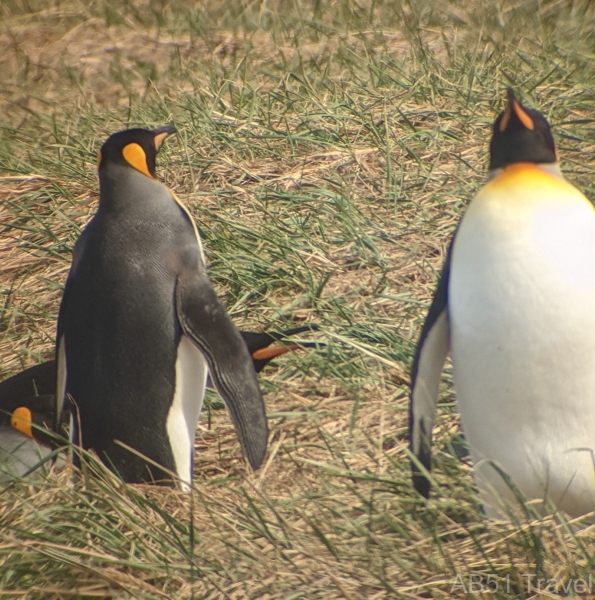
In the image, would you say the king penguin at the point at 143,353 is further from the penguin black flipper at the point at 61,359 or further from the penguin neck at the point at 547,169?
the penguin neck at the point at 547,169

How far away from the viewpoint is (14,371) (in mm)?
3785

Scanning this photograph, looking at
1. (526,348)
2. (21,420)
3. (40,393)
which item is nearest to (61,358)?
(21,420)

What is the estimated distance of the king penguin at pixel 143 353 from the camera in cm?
301

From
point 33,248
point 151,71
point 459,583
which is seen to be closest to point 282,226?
point 33,248

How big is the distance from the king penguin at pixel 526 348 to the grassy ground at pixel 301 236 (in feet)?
0.46

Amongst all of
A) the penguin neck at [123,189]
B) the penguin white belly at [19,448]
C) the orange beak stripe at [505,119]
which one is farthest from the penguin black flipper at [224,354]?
the orange beak stripe at [505,119]

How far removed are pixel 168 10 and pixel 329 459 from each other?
5.23 m

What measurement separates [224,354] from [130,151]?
783mm

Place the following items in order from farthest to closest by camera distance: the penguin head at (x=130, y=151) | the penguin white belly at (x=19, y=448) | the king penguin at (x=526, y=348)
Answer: the penguin white belly at (x=19, y=448) < the penguin head at (x=130, y=151) < the king penguin at (x=526, y=348)

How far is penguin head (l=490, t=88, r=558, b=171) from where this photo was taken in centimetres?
272

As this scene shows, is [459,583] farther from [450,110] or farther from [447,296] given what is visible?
[450,110]

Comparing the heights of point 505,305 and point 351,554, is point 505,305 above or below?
above

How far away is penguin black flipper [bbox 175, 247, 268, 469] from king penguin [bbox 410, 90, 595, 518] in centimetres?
52

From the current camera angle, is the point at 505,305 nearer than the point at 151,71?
Yes
